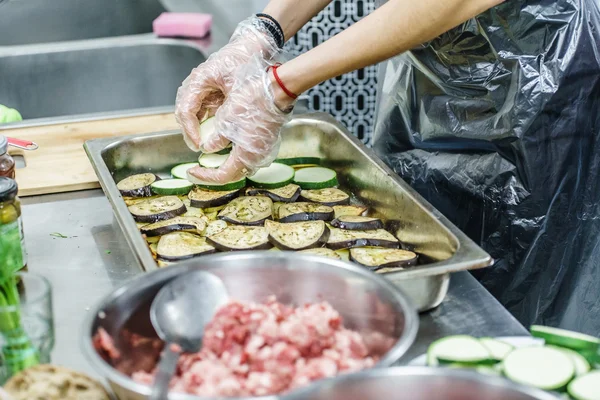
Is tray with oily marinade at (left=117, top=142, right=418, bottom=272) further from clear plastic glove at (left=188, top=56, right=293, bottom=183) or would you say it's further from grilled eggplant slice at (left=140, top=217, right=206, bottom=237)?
clear plastic glove at (left=188, top=56, right=293, bottom=183)

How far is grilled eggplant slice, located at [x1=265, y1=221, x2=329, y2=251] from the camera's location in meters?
2.00

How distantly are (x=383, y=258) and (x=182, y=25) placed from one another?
1940mm

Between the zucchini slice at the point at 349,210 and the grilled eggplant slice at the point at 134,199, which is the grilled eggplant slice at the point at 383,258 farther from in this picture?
the grilled eggplant slice at the point at 134,199

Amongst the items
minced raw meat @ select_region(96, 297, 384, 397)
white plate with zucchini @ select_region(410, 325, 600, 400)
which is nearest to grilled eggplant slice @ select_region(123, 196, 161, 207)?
minced raw meat @ select_region(96, 297, 384, 397)

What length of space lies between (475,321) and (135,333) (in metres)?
0.73

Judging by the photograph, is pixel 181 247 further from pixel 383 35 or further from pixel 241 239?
pixel 383 35

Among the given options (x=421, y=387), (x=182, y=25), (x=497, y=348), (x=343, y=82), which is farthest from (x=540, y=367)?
(x=182, y=25)

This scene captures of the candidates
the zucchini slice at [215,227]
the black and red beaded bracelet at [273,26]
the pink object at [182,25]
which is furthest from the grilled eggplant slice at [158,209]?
the pink object at [182,25]

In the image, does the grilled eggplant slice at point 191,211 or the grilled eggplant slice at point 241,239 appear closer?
the grilled eggplant slice at point 241,239

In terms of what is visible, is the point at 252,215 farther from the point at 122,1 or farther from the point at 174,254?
the point at 122,1

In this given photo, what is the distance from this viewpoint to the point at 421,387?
110cm

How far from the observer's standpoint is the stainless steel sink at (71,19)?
3.75 metres

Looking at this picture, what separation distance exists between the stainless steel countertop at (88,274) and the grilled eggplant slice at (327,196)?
0.54 meters

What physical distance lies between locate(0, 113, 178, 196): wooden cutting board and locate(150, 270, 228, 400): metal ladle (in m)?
1.05
